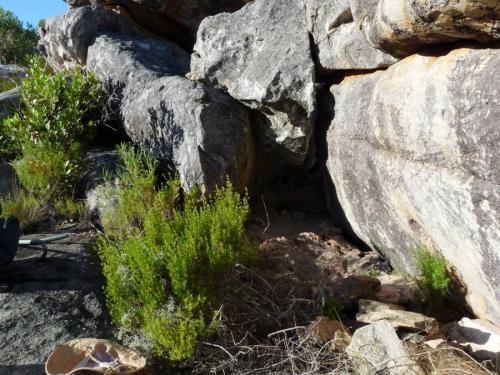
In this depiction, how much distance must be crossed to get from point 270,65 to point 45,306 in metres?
3.16

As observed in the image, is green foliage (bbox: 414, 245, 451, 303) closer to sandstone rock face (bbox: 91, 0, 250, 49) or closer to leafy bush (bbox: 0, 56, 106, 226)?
leafy bush (bbox: 0, 56, 106, 226)

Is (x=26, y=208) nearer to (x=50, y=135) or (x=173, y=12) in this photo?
(x=50, y=135)

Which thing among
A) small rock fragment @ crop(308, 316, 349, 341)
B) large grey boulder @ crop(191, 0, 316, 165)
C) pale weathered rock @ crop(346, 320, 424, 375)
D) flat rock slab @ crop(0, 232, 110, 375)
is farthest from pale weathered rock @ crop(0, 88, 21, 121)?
pale weathered rock @ crop(346, 320, 424, 375)

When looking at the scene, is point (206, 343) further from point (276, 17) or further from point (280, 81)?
point (276, 17)

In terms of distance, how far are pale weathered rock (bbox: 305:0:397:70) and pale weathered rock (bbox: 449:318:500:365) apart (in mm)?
2116

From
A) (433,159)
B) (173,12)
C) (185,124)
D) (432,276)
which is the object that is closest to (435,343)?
(432,276)

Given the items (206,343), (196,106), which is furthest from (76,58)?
(206,343)

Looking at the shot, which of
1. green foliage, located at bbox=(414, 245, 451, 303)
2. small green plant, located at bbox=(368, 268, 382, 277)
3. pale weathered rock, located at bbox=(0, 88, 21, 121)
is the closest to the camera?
green foliage, located at bbox=(414, 245, 451, 303)

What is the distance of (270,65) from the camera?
5914mm

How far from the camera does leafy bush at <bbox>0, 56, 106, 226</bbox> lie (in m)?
6.30

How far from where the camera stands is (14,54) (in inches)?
501

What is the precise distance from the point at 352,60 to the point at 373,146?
897mm

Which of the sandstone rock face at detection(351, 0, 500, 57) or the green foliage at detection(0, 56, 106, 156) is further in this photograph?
the green foliage at detection(0, 56, 106, 156)

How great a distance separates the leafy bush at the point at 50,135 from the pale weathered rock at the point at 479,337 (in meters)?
4.04
